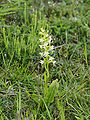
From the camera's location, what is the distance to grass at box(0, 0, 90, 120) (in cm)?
169

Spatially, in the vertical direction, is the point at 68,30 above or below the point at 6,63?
above

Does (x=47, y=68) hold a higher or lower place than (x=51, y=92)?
higher

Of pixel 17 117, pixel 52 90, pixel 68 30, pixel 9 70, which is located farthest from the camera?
pixel 68 30

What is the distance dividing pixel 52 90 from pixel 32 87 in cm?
30

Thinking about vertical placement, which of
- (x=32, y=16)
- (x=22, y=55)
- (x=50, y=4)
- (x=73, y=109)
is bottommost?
(x=73, y=109)

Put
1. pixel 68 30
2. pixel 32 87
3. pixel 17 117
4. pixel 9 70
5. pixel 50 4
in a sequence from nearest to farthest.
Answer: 1. pixel 17 117
2. pixel 32 87
3. pixel 9 70
4. pixel 68 30
5. pixel 50 4

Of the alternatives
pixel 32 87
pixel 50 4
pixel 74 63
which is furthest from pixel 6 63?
pixel 50 4

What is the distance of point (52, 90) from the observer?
1688mm

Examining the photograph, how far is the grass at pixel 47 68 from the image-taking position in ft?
5.53

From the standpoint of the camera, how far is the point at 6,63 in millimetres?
2104

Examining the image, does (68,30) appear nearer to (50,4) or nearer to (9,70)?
(50,4)

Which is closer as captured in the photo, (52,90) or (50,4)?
(52,90)

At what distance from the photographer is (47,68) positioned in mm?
1719

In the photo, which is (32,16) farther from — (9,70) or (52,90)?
(52,90)
